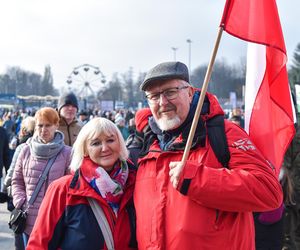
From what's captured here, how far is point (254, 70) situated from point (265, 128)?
0.38 metres

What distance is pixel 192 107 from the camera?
2406 millimetres

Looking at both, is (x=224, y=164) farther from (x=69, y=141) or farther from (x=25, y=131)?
(x=25, y=131)

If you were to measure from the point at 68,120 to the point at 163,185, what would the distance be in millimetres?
2989

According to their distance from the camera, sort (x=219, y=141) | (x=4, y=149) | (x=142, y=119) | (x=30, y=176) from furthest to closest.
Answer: (x=4, y=149) → (x=30, y=176) → (x=142, y=119) → (x=219, y=141)

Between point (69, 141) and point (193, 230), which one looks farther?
point (69, 141)

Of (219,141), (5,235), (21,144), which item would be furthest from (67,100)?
(219,141)

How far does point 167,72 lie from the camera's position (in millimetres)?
2303

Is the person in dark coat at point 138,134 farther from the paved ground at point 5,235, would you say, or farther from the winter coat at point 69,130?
the paved ground at point 5,235

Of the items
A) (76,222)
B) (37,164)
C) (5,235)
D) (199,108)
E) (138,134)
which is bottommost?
(5,235)

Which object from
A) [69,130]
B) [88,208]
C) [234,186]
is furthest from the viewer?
[69,130]

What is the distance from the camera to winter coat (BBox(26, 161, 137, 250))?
2.36 metres

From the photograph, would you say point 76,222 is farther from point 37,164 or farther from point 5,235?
point 5,235

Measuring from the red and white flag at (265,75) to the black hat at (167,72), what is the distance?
1.09 feet

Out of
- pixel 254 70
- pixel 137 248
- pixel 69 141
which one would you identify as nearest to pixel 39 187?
pixel 69 141
